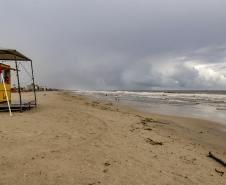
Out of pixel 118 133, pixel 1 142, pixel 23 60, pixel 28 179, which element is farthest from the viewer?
pixel 23 60

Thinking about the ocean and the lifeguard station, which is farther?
the ocean

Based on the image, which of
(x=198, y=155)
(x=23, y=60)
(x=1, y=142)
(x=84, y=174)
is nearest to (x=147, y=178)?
(x=84, y=174)

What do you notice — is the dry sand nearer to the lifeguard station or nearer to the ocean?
the lifeguard station

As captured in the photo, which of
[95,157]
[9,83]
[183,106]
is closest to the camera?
[95,157]

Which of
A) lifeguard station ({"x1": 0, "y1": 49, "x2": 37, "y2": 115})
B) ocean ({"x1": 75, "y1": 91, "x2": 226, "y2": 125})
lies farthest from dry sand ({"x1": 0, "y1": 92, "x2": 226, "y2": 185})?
ocean ({"x1": 75, "y1": 91, "x2": 226, "y2": 125})

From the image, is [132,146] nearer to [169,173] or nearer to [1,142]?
[169,173]

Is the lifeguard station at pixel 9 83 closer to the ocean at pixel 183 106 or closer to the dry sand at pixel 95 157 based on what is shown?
the dry sand at pixel 95 157

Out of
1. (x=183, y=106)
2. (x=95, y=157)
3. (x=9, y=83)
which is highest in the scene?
(x=9, y=83)

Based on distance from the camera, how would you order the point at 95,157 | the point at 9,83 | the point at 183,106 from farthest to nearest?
the point at 183,106, the point at 9,83, the point at 95,157

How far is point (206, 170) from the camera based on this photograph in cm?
748

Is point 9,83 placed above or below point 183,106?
Result: above

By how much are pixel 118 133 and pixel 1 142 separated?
14.7 ft

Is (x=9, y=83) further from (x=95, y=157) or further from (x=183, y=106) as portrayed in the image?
(x=183, y=106)

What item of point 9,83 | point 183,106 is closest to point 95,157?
point 9,83
